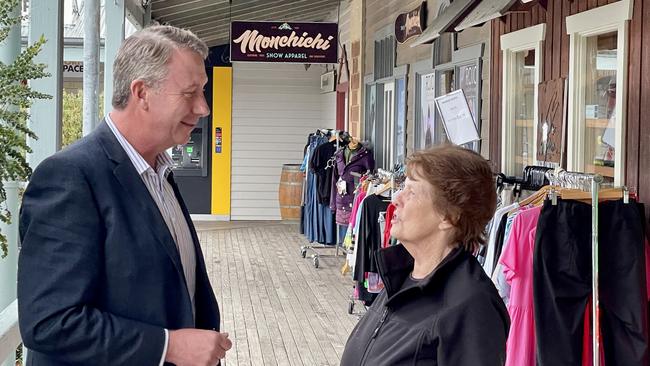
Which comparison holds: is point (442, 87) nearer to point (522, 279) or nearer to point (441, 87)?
point (441, 87)

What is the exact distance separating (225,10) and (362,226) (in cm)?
640

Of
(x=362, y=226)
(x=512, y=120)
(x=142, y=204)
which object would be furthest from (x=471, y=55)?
(x=142, y=204)

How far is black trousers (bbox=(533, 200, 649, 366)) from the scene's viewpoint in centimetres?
355

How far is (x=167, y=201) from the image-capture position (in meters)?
1.93

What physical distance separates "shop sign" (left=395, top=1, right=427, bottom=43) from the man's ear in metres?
5.62

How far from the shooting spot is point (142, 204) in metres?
1.77

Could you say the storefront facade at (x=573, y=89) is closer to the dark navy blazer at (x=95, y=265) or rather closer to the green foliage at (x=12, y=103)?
the green foliage at (x=12, y=103)

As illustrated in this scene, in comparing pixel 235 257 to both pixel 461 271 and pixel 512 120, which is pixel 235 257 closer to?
pixel 512 120

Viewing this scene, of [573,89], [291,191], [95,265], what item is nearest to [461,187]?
[95,265]

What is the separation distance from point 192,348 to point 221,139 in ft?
44.7

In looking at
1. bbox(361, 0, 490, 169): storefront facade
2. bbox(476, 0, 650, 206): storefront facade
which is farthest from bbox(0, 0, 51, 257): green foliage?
bbox(361, 0, 490, 169): storefront facade

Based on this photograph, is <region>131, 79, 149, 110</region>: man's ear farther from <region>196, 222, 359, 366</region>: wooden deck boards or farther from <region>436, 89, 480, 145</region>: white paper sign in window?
<region>196, 222, 359, 366</region>: wooden deck boards

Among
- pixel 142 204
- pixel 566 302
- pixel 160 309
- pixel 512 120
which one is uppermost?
pixel 512 120

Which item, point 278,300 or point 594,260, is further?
point 278,300
